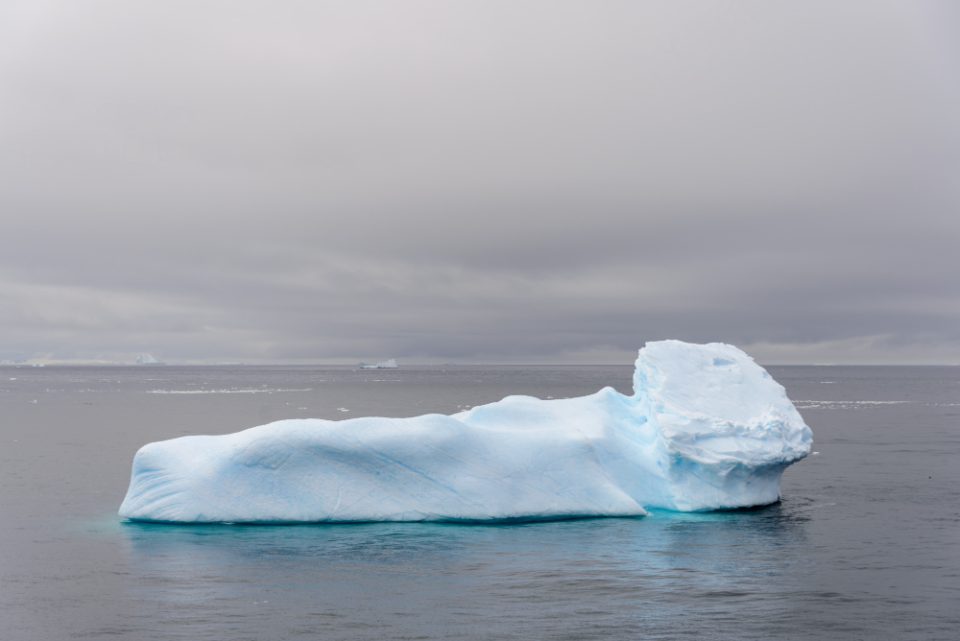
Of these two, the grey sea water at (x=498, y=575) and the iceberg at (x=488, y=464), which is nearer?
the grey sea water at (x=498, y=575)

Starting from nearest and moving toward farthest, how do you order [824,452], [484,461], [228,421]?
[484,461] → [824,452] → [228,421]

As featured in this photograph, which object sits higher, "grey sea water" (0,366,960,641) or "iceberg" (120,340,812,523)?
"iceberg" (120,340,812,523)

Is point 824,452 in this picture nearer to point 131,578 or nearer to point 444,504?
point 444,504

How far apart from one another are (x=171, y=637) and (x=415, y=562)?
492 centimetres

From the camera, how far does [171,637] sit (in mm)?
11969

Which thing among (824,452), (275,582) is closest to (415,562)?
(275,582)

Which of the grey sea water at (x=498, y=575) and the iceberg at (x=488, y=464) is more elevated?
the iceberg at (x=488, y=464)

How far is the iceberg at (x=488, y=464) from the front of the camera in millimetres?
18641

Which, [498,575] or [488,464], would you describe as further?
[488,464]

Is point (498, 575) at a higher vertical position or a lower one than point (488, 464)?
lower

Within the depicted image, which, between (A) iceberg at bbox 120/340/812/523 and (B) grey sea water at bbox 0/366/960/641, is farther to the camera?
(A) iceberg at bbox 120/340/812/523

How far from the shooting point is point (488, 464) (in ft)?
63.9

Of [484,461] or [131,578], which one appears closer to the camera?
[131,578]

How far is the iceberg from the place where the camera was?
61.2 feet
